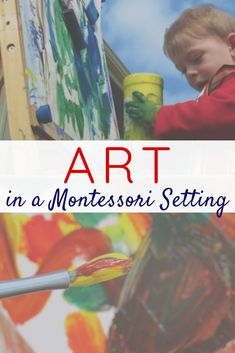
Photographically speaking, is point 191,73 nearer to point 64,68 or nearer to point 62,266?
point 64,68

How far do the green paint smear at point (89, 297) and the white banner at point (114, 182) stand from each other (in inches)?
4.8

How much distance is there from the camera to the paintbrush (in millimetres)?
1083

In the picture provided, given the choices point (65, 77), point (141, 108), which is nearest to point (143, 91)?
point (141, 108)

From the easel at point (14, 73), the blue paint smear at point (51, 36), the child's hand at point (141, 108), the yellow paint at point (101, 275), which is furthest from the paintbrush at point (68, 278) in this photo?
the blue paint smear at point (51, 36)

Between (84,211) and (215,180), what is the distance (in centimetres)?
21

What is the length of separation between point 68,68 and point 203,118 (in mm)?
452

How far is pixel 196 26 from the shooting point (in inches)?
56.3

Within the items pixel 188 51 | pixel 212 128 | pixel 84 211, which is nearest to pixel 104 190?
pixel 84 211

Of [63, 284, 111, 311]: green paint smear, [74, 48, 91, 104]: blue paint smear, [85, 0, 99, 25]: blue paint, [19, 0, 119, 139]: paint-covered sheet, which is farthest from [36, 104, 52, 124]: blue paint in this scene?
[85, 0, 99, 25]: blue paint

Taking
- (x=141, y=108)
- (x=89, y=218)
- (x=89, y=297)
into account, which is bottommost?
(x=89, y=297)

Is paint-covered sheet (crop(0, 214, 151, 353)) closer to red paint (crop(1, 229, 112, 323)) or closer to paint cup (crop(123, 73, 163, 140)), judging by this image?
red paint (crop(1, 229, 112, 323))

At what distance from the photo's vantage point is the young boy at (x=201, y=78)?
1.29 metres

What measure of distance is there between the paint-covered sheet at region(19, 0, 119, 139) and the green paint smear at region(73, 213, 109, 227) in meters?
0.23

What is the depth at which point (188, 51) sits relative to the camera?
57.4 inches
